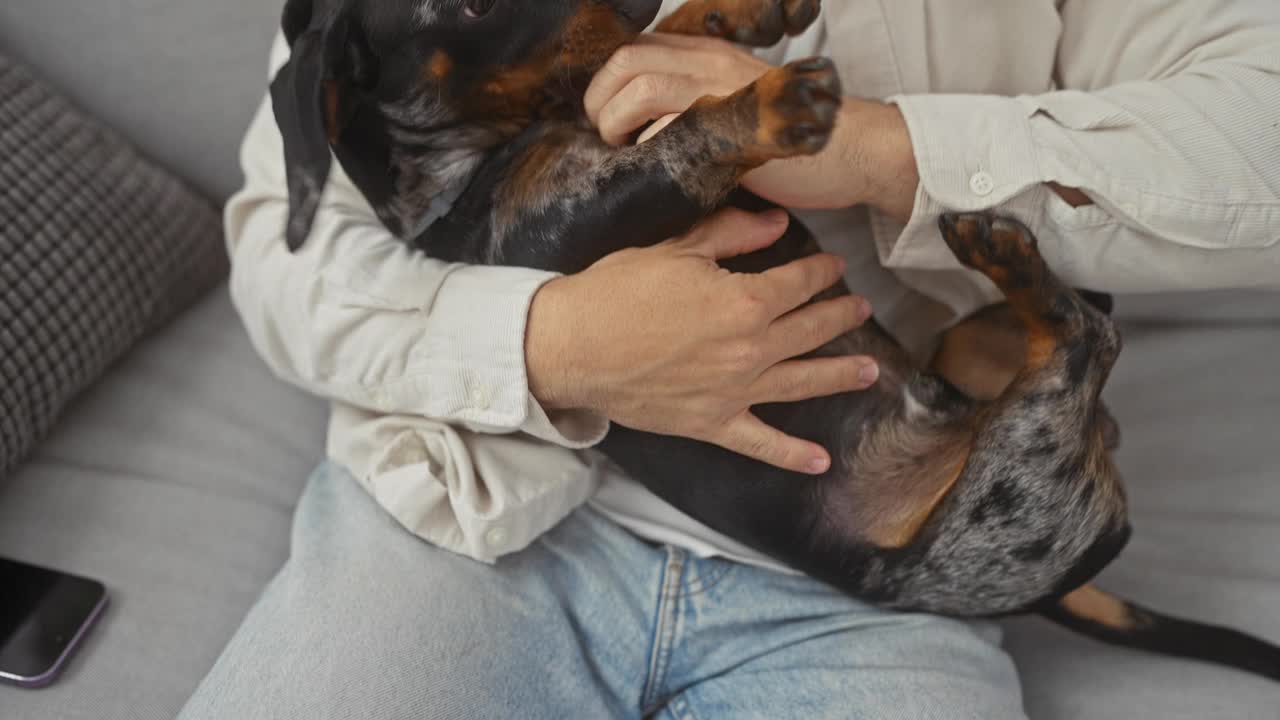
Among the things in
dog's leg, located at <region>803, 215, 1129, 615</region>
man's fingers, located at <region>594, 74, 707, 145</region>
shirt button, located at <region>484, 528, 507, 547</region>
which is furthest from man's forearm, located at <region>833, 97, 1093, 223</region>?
shirt button, located at <region>484, 528, 507, 547</region>

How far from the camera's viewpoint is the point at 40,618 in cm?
184

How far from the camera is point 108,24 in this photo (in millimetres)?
2422

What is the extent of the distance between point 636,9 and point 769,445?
0.75m

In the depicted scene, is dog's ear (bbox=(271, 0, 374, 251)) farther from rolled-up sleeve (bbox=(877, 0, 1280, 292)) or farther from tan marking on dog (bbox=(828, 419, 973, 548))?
tan marking on dog (bbox=(828, 419, 973, 548))

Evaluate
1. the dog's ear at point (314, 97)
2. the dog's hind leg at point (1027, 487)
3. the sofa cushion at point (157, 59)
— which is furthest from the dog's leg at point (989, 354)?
the sofa cushion at point (157, 59)

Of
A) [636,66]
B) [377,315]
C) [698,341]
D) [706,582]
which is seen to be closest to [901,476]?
[706,582]

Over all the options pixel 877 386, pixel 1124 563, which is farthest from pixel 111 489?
pixel 1124 563

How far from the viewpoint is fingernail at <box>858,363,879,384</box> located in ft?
5.41

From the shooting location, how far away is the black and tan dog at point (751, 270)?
5.24 feet

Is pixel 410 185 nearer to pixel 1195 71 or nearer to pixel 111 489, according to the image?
pixel 111 489

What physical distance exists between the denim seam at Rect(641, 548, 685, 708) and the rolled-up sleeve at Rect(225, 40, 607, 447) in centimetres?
31

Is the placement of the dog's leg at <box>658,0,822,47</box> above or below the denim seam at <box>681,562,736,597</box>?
above

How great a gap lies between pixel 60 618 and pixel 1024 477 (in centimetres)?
179

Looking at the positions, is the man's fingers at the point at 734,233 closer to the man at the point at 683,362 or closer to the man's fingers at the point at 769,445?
the man at the point at 683,362
